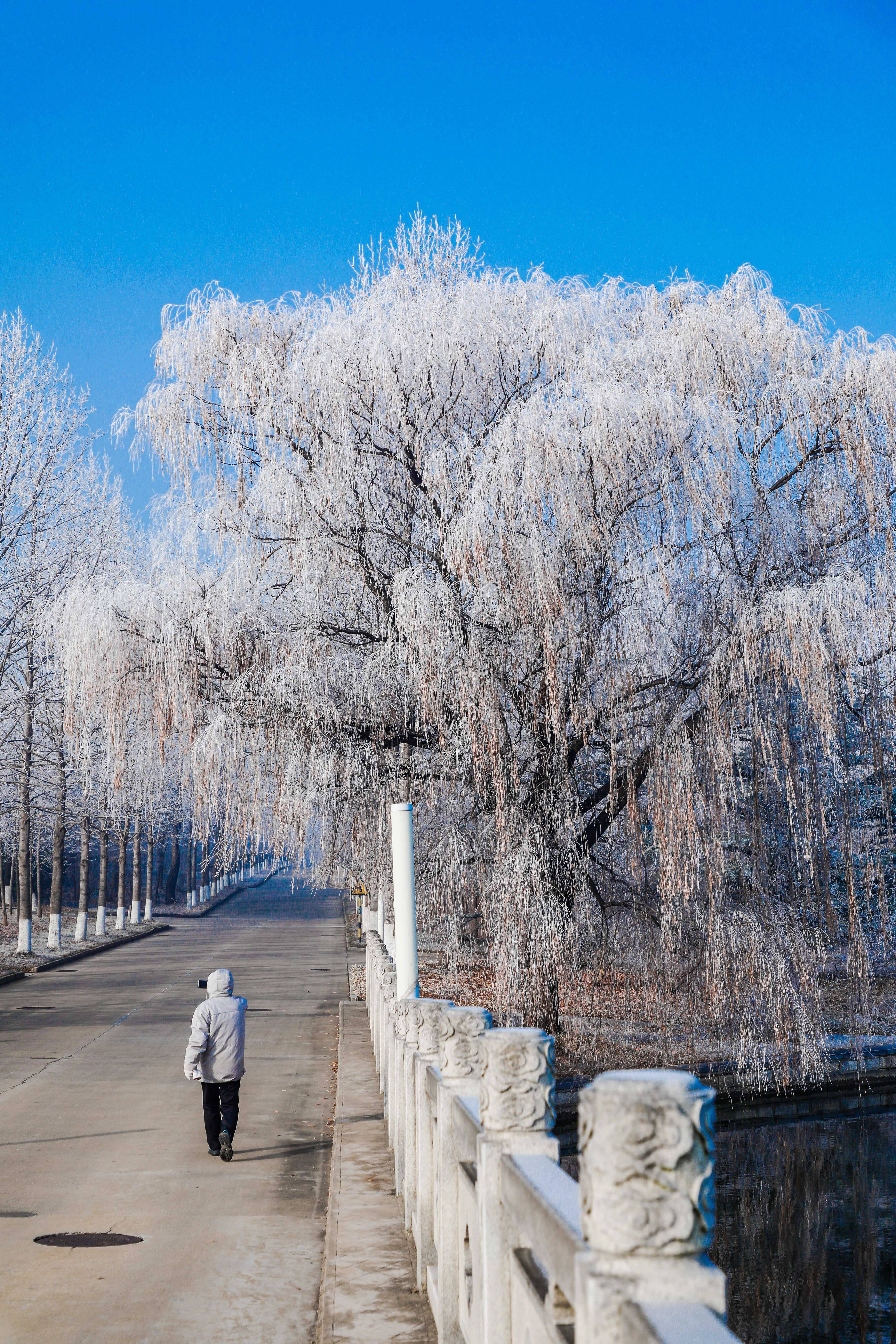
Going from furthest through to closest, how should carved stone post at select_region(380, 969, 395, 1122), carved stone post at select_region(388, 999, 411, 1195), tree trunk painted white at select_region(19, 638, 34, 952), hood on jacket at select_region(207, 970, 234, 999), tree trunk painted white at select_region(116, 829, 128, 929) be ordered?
tree trunk painted white at select_region(116, 829, 128, 929)
tree trunk painted white at select_region(19, 638, 34, 952)
hood on jacket at select_region(207, 970, 234, 999)
carved stone post at select_region(380, 969, 395, 1122)
carved stone post at select_region(388, 999, 411, 1195)

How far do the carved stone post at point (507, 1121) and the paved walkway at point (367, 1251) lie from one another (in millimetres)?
2063

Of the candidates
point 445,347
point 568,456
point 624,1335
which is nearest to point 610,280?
point 445,347

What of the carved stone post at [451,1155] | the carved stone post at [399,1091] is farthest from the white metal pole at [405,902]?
the carved stone post at [451,1155]

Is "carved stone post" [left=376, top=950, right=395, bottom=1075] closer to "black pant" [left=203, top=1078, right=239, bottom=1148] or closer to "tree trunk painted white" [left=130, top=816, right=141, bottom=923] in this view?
"black pant" [left=203, top=1078, right=239, bottom=1148]

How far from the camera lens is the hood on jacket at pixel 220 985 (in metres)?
9.81

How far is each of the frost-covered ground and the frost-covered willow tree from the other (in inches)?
642

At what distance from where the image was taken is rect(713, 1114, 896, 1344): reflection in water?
8.66m

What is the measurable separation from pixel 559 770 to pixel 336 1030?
25.7 feet

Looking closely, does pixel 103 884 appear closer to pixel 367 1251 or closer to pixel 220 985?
pixel 220 985

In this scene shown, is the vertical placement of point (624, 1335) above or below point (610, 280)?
below

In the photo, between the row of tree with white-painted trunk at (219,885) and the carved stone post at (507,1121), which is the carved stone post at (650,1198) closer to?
the carved stone post at (507,1121)

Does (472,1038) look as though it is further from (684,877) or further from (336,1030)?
(336,1030)

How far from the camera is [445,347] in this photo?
13.3 metres

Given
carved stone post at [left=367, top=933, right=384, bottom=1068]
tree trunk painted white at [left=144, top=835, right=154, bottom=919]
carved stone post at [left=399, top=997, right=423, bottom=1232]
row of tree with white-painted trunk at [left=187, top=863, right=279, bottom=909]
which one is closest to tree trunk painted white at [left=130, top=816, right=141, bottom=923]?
tree trunk painted white at [left=144, top=835, right=154, bottom=919]
